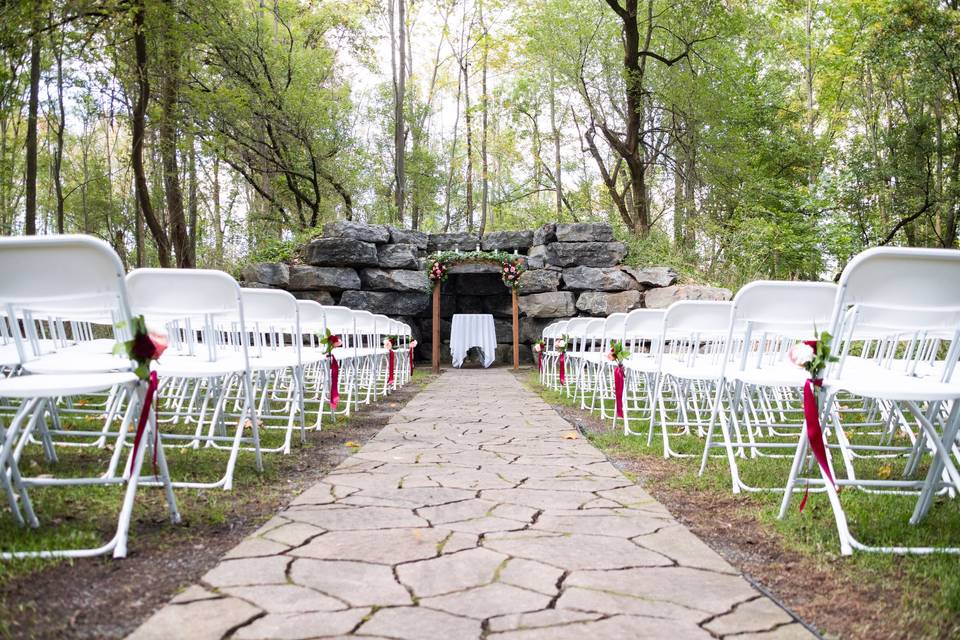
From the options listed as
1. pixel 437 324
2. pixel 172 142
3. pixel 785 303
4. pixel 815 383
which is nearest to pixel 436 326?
pixel 437 324

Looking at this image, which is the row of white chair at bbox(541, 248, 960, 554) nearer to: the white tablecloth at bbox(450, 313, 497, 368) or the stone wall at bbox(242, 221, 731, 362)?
the stone wall at bbox(242, 221, 731, 362)

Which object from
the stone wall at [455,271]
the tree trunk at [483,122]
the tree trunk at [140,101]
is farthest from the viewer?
the tree trunk at [483,122]

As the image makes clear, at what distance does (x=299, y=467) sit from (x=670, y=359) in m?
2.37

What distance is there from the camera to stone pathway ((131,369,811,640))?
4.77 ft

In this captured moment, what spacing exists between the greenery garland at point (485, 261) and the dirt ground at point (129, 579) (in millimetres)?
10644

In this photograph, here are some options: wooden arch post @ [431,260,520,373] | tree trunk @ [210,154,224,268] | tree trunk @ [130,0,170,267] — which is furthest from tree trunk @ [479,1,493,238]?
tree trunk @ [130,0,170,267]

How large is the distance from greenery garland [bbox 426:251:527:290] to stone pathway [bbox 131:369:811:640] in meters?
10.1

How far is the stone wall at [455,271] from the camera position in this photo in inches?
508

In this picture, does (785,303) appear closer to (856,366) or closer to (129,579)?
(856,366)

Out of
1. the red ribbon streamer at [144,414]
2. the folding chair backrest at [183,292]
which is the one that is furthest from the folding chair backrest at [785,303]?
the red ribbon streamer at [144,414]

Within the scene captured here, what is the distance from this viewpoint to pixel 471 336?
45.8 ft

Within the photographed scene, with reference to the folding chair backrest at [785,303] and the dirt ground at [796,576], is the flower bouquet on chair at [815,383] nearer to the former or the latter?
the dirt ground at [796,576]

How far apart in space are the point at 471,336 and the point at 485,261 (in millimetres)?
1727

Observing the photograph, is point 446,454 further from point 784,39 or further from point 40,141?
point 40,141
